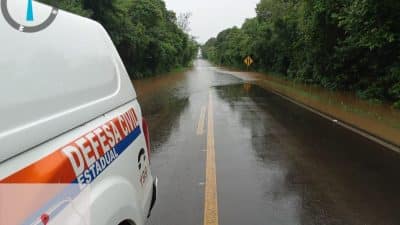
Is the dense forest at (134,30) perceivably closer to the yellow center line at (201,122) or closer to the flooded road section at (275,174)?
the yellow center line at (201,122)

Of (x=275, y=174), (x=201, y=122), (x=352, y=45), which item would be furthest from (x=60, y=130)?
(x=352, y=45)

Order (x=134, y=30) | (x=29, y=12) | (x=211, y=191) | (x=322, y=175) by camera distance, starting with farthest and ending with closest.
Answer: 1. (x=134, y=30)
2. (x=322, y=175)
3. (x=211, y=191)
4. (x=29, y=12)

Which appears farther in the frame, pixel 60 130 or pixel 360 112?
pixel 360 112

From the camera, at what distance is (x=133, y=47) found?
109 feet

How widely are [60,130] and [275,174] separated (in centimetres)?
529

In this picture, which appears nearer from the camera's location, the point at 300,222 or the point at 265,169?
the point at 300,222

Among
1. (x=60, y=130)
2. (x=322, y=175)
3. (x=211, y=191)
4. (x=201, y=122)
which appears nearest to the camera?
(x=60, y=130)

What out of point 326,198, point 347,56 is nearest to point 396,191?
point 326,198

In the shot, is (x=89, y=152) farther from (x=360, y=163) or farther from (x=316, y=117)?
(x=316, y=117)

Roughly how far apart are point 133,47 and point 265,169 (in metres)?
27.6

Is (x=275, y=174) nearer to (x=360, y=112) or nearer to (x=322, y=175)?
(x=322, y=175)

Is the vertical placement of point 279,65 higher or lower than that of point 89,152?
lower

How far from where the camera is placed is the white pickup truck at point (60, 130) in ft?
5.31

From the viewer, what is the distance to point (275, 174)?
683cm
